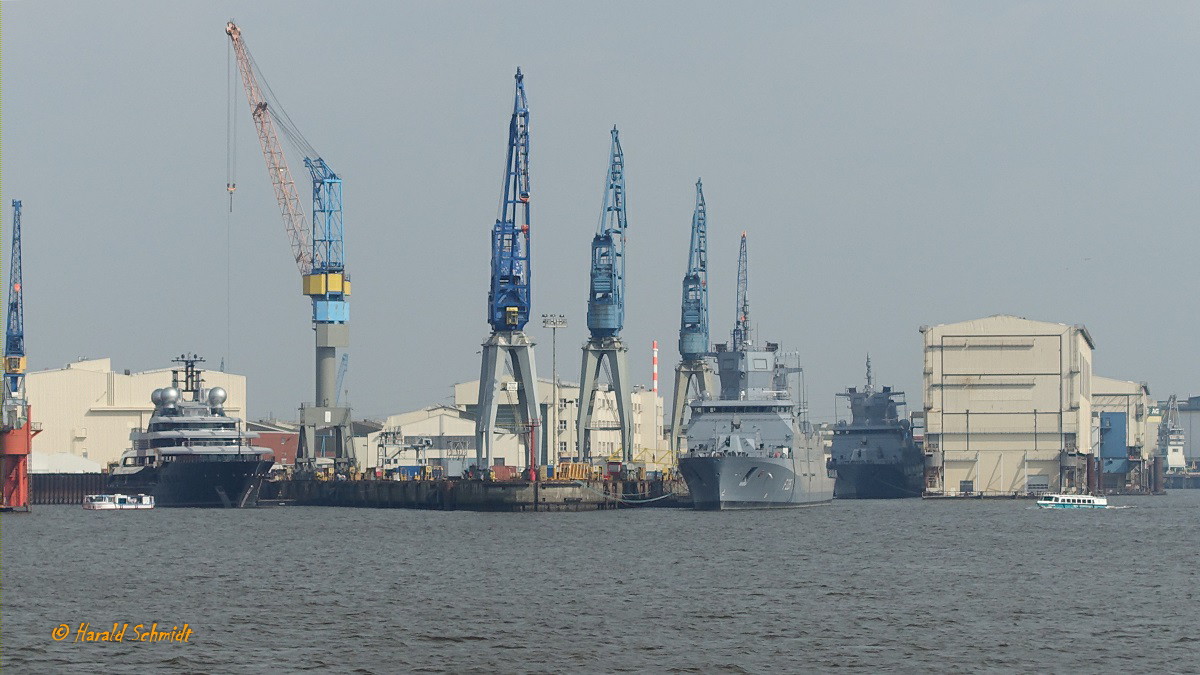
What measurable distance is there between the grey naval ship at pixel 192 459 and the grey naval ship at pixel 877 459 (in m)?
68.5

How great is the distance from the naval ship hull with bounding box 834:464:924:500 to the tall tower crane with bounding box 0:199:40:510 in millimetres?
78363

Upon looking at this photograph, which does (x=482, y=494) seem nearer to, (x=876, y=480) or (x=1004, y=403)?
(x=1004, y=403)

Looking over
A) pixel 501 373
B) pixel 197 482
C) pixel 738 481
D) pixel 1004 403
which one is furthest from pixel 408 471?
pixel 1004 403

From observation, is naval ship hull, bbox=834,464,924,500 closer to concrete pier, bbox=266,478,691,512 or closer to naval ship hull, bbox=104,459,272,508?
concrete pier, bbox=266,478,691,512

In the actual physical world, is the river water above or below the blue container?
below

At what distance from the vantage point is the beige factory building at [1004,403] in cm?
15025

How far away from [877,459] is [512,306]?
223 ft

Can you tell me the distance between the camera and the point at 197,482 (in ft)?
415

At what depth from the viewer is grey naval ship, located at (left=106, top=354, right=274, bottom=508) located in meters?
127

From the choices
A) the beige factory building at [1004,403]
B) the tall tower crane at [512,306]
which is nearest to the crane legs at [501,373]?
the tall tower crane at [512,306]

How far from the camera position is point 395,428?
17325 cm

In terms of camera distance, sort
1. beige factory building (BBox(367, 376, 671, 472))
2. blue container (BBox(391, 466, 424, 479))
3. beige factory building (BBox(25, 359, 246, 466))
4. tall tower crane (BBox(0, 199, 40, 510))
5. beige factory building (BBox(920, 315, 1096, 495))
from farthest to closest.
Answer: beige factory building (BBox(367, 376, 671, 472)) → beige factory building (BBox(25, 359, 246, 466)) → beige factory building (BBox(920, 315, 1096, 495)) → blue container (BBox(391, 466, 424, 479)) → tall tower crane (BBox(0, 199, 40, 510))

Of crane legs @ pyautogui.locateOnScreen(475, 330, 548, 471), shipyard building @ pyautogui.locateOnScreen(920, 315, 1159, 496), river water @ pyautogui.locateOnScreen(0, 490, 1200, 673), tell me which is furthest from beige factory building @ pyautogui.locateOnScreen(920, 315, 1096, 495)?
river water @ pyautogui.locateOnScreen(0, 490, 1200, 673)

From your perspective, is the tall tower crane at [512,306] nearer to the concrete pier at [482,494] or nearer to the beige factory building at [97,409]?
the concrete pier at [482,494]
